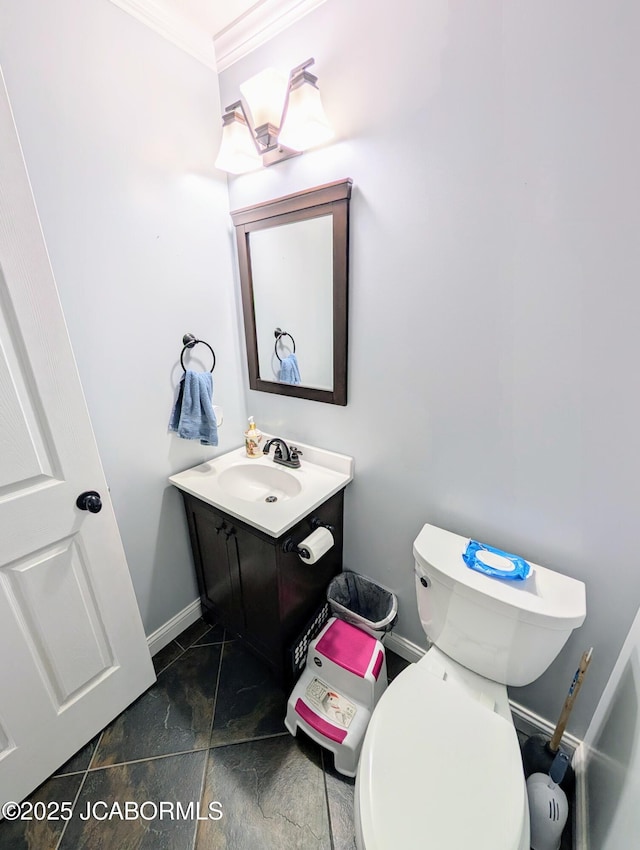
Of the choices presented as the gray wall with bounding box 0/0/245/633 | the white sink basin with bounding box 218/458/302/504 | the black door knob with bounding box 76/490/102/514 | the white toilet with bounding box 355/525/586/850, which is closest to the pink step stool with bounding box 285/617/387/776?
the white toilet with bounding box 355/525/586/850

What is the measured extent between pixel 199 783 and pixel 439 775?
0.84 metres

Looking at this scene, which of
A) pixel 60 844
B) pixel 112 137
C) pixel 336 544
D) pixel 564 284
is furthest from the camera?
pixel 336 544

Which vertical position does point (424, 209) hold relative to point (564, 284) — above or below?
above

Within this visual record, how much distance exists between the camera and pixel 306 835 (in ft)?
3.27

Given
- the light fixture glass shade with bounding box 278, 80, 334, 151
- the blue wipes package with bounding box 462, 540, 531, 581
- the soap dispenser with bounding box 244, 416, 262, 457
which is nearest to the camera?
the blue wipes package with bounding box 462, 540, 531, 581

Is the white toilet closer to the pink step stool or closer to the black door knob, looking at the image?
the pink step stool

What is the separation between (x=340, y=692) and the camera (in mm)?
1218

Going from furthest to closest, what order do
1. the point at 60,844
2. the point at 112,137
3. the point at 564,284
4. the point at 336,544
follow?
1. the point at 336,544
2. the point at 112,137
3. the point at 60,844
4. the point at 564,284

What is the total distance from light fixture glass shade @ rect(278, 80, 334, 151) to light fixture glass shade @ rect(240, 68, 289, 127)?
94 mm

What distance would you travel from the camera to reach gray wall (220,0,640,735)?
0.77m

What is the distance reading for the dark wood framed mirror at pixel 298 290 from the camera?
1.19 meters

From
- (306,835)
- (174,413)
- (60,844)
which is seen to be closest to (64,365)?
(174,413)

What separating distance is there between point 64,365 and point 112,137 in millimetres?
775

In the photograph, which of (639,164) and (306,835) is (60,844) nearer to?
(306,835)
